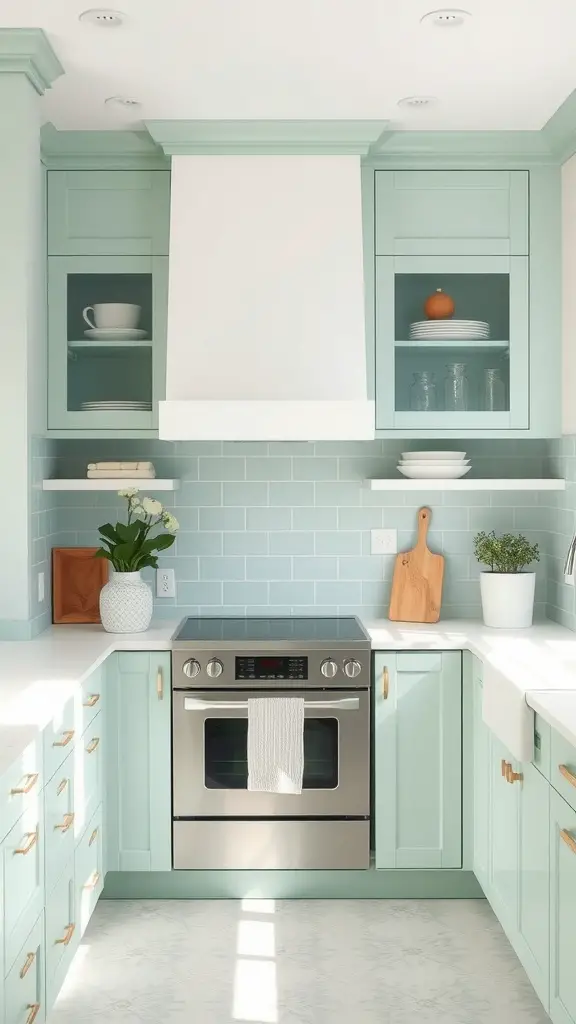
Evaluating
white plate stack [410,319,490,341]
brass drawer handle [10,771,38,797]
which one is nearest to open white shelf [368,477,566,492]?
white plate stack [410,319,490,341]

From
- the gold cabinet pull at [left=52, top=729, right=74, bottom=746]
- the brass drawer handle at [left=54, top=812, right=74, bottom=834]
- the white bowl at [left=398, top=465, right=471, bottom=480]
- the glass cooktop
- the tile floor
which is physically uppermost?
the white bowl at [left=398, top=465, right=471, bottom=480]

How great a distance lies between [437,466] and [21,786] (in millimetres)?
2134

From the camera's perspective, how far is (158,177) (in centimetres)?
378

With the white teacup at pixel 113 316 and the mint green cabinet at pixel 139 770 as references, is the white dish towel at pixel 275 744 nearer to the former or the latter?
the mint green cabinet at pixel 139 770

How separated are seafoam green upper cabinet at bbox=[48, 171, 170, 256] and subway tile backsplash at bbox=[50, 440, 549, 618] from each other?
797 mm

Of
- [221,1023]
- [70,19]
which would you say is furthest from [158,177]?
[221,1023]

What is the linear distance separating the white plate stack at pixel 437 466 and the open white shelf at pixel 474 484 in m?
0.05

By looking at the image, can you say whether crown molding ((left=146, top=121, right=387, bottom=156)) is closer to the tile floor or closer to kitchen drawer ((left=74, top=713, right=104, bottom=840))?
kitchen drawer ((left=74, top=713, right=104, bottom=840))

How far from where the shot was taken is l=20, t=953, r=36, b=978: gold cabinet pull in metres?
2.27

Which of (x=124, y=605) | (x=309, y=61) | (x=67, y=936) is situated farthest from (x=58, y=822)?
(x=309, y=61)

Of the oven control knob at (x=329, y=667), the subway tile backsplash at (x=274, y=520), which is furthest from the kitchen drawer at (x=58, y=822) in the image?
the subway tile backsplash at (x=274, y=520)

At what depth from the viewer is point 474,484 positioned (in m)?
3.82

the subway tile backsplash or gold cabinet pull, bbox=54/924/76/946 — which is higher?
the subway tile backsplash

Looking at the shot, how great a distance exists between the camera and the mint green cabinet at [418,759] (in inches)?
140
